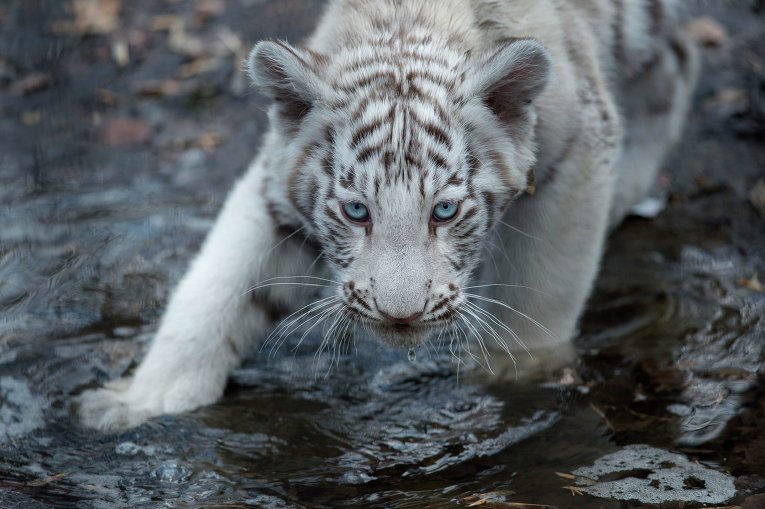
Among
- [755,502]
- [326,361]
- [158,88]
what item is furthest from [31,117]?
[755,502]

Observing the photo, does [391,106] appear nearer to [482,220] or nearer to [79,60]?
[482,220]

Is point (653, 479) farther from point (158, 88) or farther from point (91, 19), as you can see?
point (91, 19)

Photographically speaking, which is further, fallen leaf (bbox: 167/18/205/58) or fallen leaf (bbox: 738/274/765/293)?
fallen leaf (bbox: 167/18/205/58)

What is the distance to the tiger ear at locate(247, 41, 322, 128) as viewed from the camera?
9.88 ft

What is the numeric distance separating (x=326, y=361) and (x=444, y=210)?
3.57ft

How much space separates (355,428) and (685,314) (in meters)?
1.46

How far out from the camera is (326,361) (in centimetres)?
388

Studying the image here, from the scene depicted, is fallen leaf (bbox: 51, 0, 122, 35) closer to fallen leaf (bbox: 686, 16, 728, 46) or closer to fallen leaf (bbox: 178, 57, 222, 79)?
fallen leaf (bbox: 178, 57, 222, 79)

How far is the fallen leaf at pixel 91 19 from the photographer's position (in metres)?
6.72

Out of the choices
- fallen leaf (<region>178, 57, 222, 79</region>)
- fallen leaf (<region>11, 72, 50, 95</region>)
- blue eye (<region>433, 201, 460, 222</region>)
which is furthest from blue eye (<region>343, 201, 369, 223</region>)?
fallen leaf (<region>11, 72, 50, 95</region>)

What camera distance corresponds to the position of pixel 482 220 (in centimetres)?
312

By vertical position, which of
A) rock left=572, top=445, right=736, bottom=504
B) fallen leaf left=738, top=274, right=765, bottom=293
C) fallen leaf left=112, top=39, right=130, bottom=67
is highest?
fallen leaf left=112, top=39, right=130, bottom=67

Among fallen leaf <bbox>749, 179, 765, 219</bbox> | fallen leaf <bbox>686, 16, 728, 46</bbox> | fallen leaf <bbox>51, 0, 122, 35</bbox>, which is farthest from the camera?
fallen leaf <bbox>51, 0, 122, 35</bbox>

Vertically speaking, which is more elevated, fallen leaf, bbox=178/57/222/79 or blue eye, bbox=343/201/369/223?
fallen leaf, bbox=178/57/222/79
